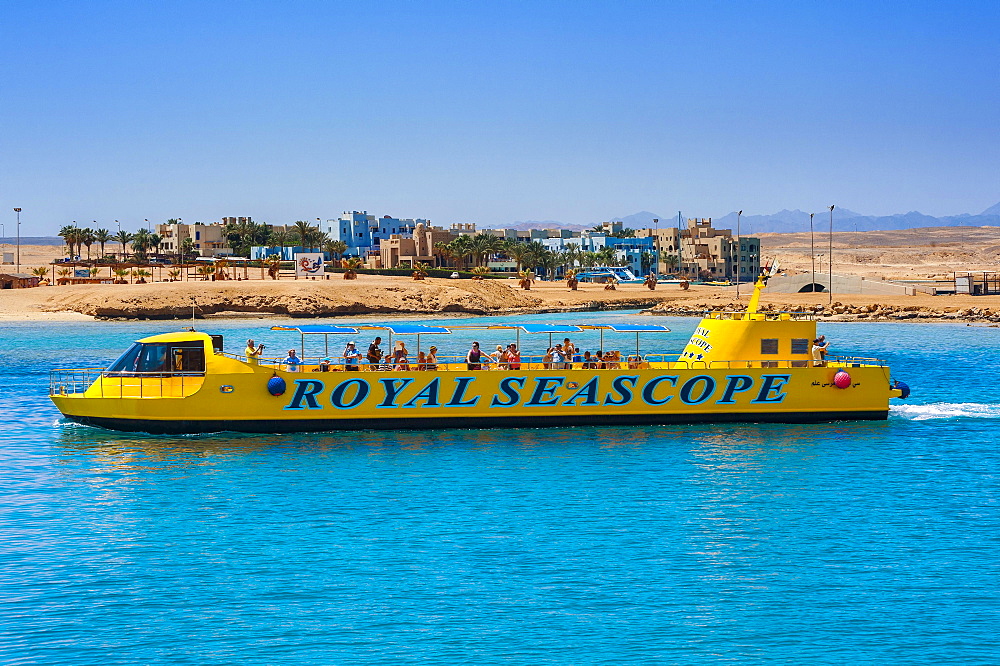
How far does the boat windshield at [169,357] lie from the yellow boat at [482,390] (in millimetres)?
33

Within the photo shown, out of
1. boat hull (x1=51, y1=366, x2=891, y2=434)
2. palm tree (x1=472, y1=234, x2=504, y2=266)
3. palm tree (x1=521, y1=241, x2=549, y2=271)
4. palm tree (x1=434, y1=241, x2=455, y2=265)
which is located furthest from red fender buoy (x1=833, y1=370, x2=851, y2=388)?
palm tree (x1=434, y1=241, x2=455, y2=265)

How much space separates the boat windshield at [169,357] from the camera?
95.8 ft

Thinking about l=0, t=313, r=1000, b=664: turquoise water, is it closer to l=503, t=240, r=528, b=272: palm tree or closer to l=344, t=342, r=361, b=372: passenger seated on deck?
l=344, t=342, r=361, b=372: passenger seated on deck

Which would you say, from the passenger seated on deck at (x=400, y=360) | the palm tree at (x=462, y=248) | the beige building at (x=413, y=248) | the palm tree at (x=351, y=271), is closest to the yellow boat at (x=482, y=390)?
the passenger seated on deck at (x=400, y=360)

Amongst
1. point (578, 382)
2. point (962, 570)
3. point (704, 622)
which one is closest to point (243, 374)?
point (578, 382)

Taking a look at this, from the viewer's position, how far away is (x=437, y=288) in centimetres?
10831

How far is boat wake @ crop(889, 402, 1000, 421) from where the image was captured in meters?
34.4

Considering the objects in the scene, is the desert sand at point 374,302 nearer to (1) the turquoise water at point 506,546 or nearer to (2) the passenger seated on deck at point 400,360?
(1) the turquoise water at point 506,546

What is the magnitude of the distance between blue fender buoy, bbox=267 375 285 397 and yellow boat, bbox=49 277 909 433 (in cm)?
3

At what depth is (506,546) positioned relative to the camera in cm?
1925

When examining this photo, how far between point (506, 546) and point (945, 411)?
22.3 meters

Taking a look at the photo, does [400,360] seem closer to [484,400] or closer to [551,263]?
[484,400]

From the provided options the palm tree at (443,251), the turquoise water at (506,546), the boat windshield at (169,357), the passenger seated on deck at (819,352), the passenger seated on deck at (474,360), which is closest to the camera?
the turquoise water at (506,546)

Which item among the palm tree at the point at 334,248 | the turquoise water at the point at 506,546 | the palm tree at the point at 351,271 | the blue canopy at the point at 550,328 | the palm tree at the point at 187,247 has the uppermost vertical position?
the palm tree at the point at 187,247
